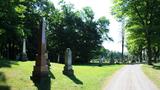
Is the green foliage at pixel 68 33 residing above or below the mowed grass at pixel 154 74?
above

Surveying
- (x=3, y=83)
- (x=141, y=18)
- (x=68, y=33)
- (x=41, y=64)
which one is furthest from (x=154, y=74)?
(x=68, y=33)

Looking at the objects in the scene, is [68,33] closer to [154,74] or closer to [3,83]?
[154,74]

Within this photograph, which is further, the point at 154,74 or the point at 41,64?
the point at 154,74

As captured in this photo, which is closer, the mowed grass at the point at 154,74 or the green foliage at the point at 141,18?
the mowed grass at the point at 154,74

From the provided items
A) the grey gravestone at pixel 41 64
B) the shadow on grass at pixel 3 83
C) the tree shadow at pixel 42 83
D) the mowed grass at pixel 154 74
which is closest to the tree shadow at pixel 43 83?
→ the tree shadow at pixel 42 83

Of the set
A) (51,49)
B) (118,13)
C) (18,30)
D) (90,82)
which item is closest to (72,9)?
(51,49)

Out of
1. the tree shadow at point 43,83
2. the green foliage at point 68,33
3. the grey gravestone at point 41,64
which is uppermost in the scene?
the green foliage at point 68,33

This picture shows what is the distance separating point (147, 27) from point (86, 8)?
91.8ft

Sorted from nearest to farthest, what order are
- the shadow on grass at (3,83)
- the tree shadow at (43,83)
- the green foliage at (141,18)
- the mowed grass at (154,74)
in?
the shadow on grass at (3,83)
the tree shadow at (43,83)
the mowed grass at (154,74)
the green foliage at (141,18)

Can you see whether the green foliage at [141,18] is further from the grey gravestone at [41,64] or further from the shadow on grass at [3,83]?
the shadow on grass at [3,83]

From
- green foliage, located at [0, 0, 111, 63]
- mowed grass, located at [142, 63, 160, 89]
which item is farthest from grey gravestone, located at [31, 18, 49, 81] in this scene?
green foliage, located at [0, 0, 111, 63]

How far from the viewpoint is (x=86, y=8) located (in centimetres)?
7150

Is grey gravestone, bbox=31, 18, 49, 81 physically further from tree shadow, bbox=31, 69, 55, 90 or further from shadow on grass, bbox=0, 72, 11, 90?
shadow on grass, bbox=0, 72, 11, 90

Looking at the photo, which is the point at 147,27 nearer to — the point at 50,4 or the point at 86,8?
the point at 50,4
